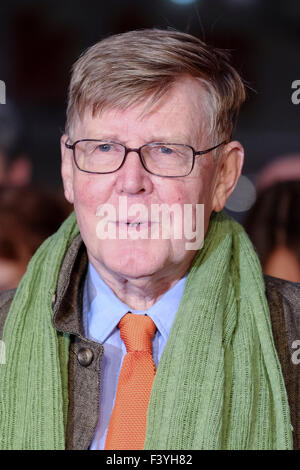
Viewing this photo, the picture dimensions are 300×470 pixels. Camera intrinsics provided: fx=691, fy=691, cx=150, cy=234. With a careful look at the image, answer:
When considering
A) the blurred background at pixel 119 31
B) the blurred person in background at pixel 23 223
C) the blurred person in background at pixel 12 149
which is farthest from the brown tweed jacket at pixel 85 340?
the blurred person in background at pixel 12 149

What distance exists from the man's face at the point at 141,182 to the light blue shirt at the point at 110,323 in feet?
0.27

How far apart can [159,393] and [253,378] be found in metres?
0.20

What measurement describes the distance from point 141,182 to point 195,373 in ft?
1.35

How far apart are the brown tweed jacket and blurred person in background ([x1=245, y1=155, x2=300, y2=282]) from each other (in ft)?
3.08

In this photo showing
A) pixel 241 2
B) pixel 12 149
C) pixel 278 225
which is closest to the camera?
pixel 241 2

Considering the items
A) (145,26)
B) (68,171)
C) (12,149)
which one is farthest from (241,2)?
(68,171)

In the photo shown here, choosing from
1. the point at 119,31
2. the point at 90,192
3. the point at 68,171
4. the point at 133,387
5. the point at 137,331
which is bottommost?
the point at 133,387

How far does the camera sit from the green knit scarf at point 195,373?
1.39 meters

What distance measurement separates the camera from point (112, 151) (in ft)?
4.78

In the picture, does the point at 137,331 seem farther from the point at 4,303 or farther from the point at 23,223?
the point at 23,223

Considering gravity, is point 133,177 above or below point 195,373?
above

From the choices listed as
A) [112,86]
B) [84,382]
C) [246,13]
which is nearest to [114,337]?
[84,382]

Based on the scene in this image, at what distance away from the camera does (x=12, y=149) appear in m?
2.81
